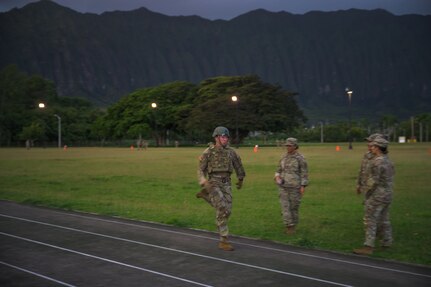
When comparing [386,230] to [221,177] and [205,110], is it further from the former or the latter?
[205,110]

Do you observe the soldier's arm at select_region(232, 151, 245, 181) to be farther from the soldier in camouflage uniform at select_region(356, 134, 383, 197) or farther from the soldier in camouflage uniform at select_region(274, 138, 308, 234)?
the soldier in camouflage uniform at select_region(356, 134, 383, 197)

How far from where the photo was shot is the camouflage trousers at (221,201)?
866 centimetres

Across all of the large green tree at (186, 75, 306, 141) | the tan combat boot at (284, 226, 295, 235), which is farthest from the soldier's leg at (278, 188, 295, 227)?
the large green tree at (186, 75, 306, 141)

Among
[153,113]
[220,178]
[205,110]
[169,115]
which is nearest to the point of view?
[220,178]

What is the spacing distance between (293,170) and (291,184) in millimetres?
311

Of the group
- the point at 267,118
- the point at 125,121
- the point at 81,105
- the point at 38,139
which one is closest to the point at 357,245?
the point at 267,118

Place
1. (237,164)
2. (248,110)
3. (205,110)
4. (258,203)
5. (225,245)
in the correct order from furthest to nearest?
(205,110)
(248,110)
(258,203)
(237,164)
(225,245)

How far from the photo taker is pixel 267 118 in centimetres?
7550

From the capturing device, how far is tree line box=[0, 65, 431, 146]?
76.8 m

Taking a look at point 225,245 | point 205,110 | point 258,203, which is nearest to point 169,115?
point 205,110

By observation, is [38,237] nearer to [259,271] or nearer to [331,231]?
[259,271]

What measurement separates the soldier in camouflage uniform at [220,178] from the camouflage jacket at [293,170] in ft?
5.30

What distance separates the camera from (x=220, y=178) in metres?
8.86

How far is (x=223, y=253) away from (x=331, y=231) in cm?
315
